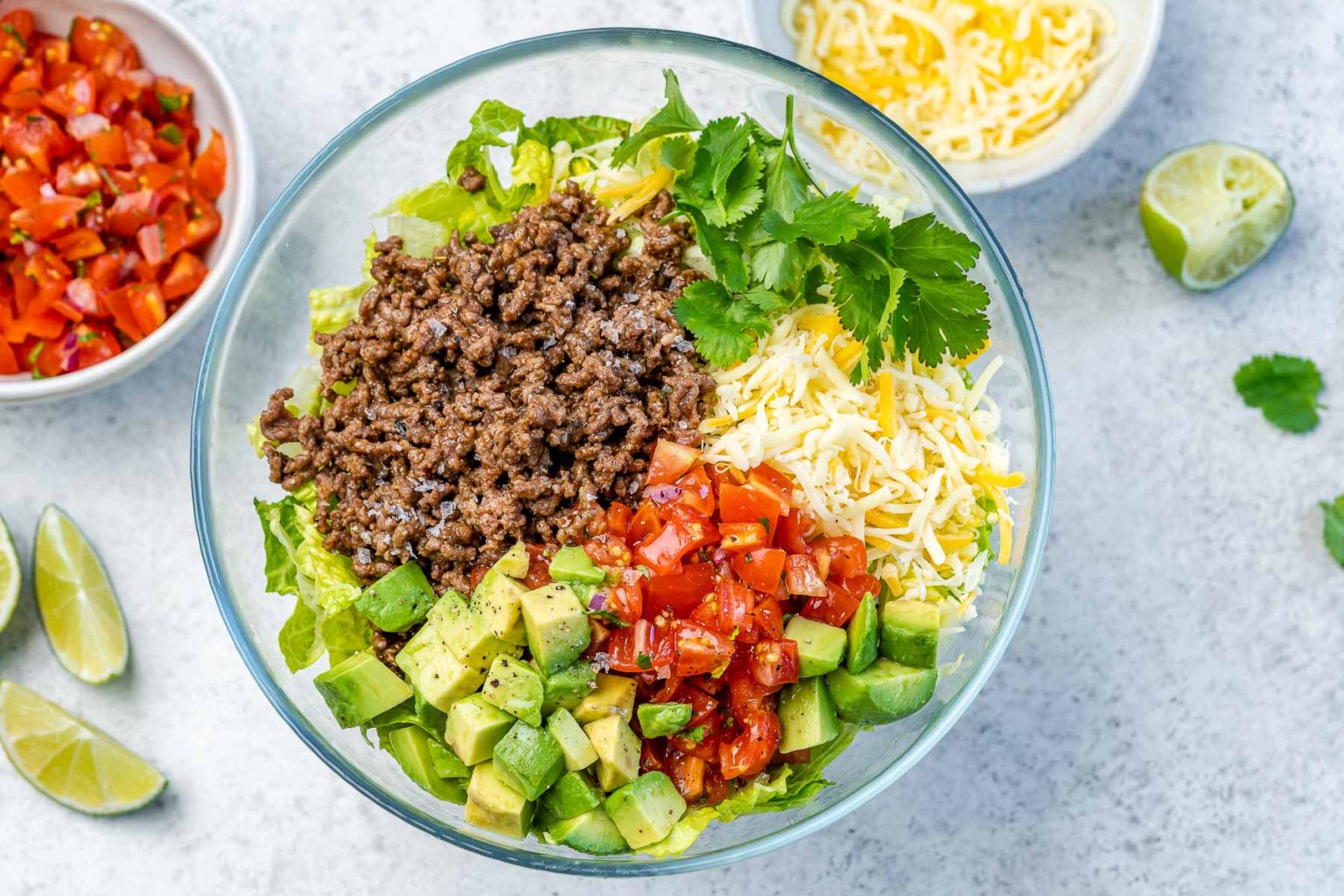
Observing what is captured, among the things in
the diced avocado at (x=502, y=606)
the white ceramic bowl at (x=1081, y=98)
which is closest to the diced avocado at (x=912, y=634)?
the diced avocado at (x=502, y=606)

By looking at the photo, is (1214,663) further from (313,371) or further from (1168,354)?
(313,371)

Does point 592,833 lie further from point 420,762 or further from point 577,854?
point 420,762

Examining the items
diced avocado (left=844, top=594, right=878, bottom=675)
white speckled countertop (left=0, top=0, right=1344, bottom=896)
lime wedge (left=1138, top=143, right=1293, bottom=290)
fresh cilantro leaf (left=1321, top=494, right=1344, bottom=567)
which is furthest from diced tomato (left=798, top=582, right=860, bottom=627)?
fresh cilantro leaf (left=1321, top=494, right=1344, bottom=567)

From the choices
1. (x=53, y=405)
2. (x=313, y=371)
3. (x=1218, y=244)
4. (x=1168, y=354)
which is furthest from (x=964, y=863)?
(x=53, y=405)

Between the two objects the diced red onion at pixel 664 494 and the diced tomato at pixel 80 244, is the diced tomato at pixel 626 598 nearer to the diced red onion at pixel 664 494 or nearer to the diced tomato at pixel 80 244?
the diced red onion at pixel 664 494

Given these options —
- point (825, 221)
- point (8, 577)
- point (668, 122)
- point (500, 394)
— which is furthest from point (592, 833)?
point (8, 577)
